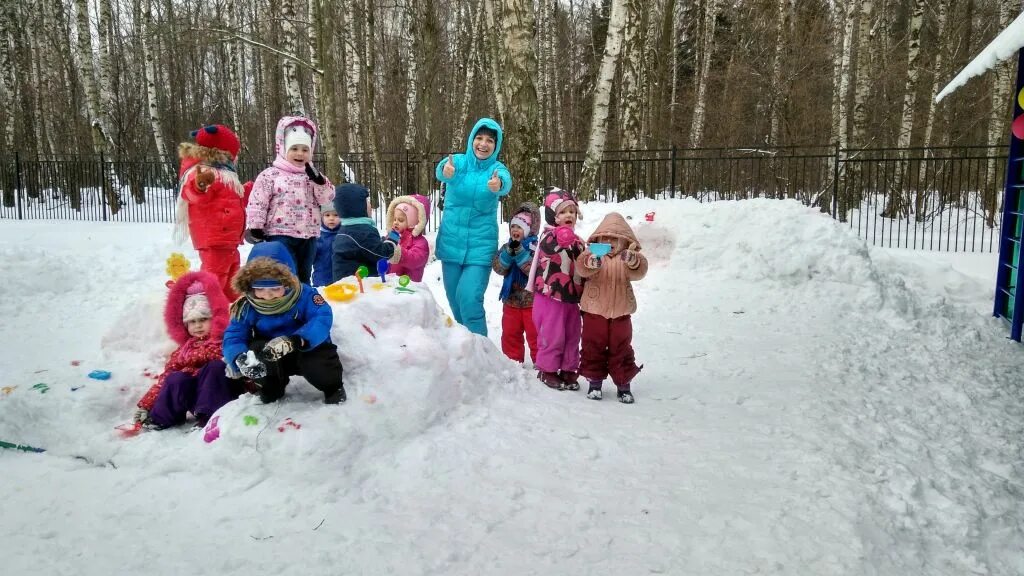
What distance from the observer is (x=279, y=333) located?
3363mm

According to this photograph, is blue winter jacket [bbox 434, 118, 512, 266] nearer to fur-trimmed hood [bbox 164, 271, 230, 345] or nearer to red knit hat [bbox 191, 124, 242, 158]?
red knit hat [bbox 191, 124, 242, 158]

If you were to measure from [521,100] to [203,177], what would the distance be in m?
4.67

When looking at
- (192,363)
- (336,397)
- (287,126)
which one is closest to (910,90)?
(287,126)

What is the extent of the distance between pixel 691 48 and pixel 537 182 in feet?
69.4

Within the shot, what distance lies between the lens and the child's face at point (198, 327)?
12.8ft

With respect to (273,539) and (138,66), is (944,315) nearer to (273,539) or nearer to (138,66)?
(273,539)

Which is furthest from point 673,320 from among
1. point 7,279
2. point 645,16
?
point 645,16

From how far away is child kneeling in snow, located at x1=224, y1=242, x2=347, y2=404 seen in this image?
3.23 meters

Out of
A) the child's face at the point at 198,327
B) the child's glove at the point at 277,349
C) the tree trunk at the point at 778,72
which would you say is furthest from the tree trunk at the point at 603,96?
the child's glove at the point at 277,349

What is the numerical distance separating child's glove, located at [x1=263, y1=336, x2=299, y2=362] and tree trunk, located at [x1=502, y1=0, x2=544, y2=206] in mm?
5951

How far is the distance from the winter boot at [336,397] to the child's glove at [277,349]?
1.03 ft

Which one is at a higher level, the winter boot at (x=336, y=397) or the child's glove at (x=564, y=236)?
the child's glove at (x=564, y=236)

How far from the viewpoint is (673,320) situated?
7582 millimetres

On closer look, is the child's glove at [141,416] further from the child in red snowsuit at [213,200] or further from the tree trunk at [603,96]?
the tree trunk at [603,96]
